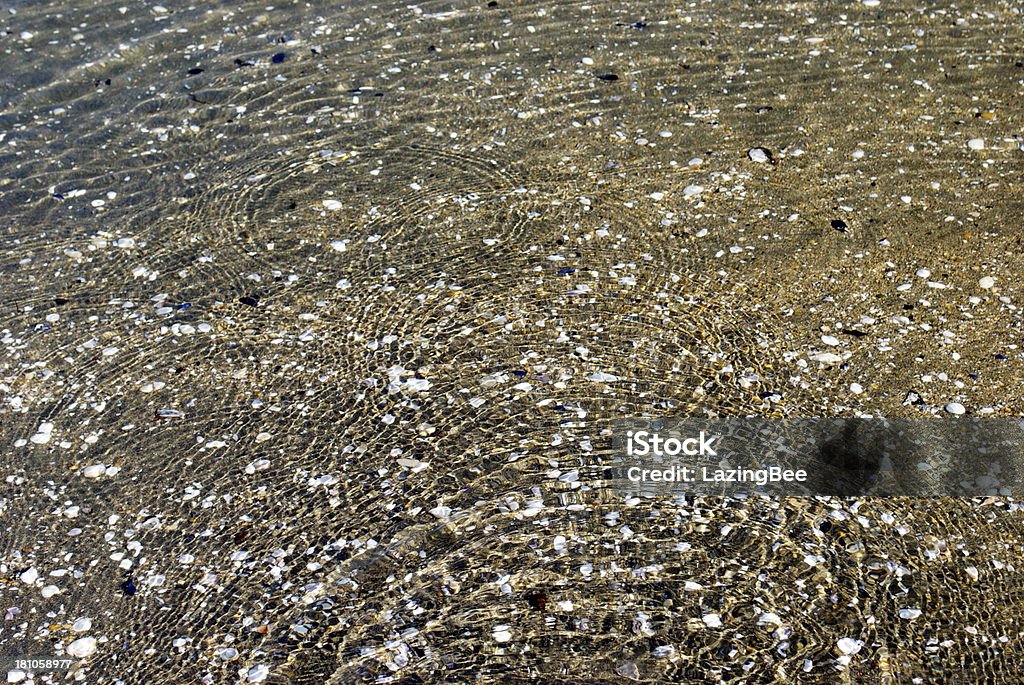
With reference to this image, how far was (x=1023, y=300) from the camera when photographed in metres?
4.39

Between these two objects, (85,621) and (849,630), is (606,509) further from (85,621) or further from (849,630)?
(85,621)

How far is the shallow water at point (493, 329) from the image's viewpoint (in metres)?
3.21

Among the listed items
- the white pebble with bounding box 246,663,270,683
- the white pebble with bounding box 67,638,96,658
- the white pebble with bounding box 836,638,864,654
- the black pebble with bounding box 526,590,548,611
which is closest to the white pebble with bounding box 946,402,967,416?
the white pebble with bounding box 836,638,864,654

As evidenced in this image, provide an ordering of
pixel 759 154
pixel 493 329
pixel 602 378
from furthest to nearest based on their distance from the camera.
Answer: pixel 759 154
pixel 493 329
pixel 602 378

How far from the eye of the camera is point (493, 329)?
4387mm

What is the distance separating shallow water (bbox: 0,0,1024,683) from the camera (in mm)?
3215

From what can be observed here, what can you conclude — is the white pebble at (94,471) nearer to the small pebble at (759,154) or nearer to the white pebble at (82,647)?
the white pebble at (82,647)

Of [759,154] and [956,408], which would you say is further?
[759,154]

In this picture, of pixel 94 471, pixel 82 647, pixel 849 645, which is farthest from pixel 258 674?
pixel 849 645

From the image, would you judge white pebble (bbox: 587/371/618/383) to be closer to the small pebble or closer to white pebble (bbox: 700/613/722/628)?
white pebble (bbox: 700/613/722/628)

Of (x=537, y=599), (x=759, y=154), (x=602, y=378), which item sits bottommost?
(x=537, y=599)

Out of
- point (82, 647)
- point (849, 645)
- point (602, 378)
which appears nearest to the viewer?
point (849, 645)

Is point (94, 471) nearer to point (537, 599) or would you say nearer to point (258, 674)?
point (258, 674)

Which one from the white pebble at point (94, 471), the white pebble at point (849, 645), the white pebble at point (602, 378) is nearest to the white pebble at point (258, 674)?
the white pebble at point (94, 471)
